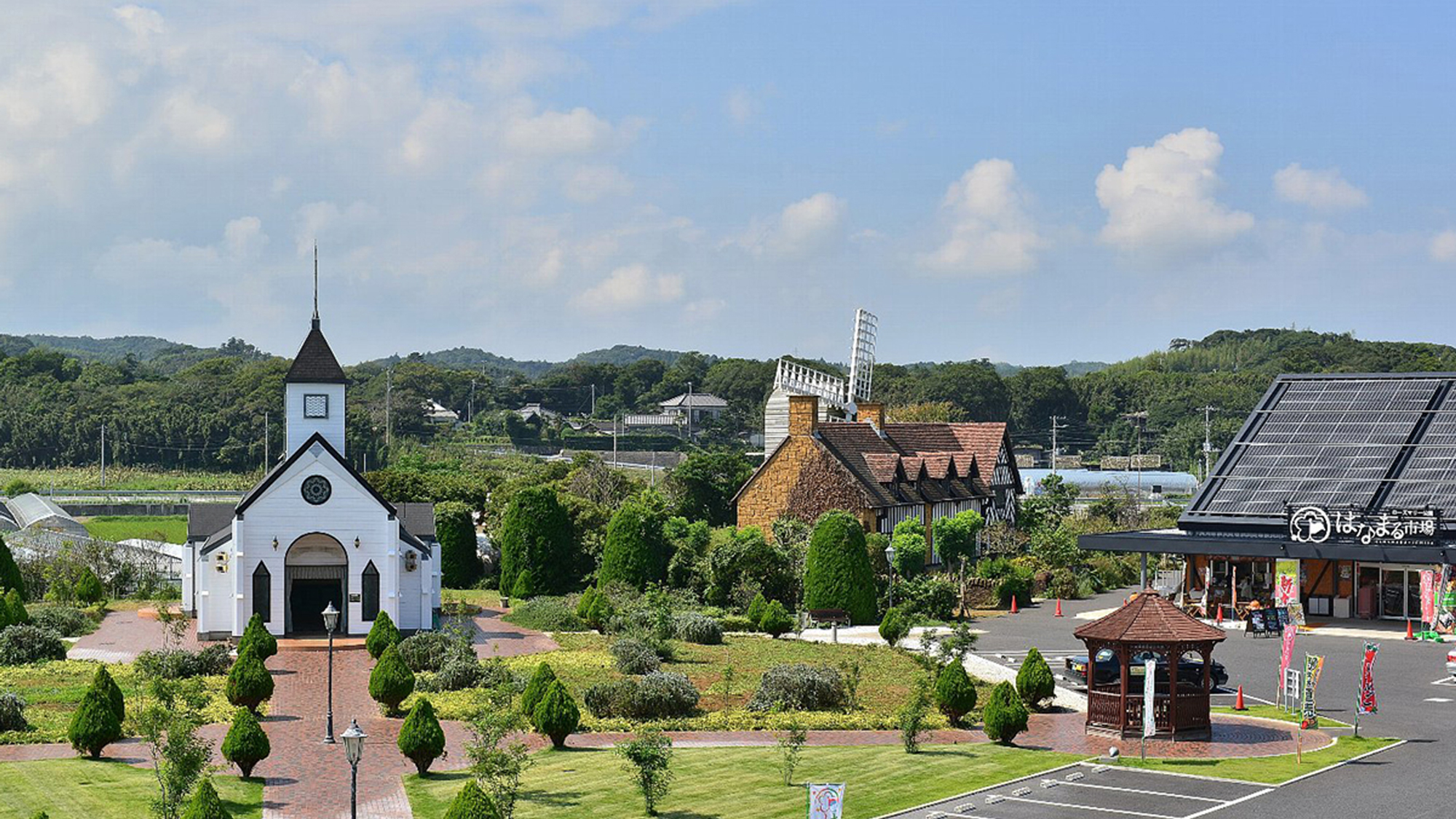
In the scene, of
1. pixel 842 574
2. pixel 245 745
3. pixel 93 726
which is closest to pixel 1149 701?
pixel 245 745

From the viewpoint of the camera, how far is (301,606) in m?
44.2

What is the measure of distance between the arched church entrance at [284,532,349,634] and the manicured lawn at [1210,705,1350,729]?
23.8 metres

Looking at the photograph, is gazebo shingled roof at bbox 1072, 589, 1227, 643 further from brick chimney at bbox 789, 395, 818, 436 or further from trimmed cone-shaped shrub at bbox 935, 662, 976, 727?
brick chimney at bbox 789, 395, 818, 436

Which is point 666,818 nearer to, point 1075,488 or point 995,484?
point 995,484

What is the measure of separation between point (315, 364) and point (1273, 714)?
29.4 m

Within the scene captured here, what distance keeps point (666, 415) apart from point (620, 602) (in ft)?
397

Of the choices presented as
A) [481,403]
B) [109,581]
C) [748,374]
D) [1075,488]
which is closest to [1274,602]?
[1075,488]

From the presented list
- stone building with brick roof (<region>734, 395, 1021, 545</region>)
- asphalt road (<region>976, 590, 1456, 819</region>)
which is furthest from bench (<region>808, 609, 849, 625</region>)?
stone building with brick roof (<region>734, 395, 1021, 545</region>)

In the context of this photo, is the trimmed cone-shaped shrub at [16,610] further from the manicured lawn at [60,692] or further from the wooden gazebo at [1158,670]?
the wooden gazebo at [1158,670]

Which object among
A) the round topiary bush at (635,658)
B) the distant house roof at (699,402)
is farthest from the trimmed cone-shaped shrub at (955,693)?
the distant house roof at (699,402)

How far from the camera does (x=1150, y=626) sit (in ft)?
91.1

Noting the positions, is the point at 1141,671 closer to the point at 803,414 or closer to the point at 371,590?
the point at 371,590

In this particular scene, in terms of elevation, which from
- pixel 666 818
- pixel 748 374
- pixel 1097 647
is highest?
pixel 748 374

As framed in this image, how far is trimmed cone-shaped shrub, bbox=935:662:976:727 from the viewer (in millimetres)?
28719
